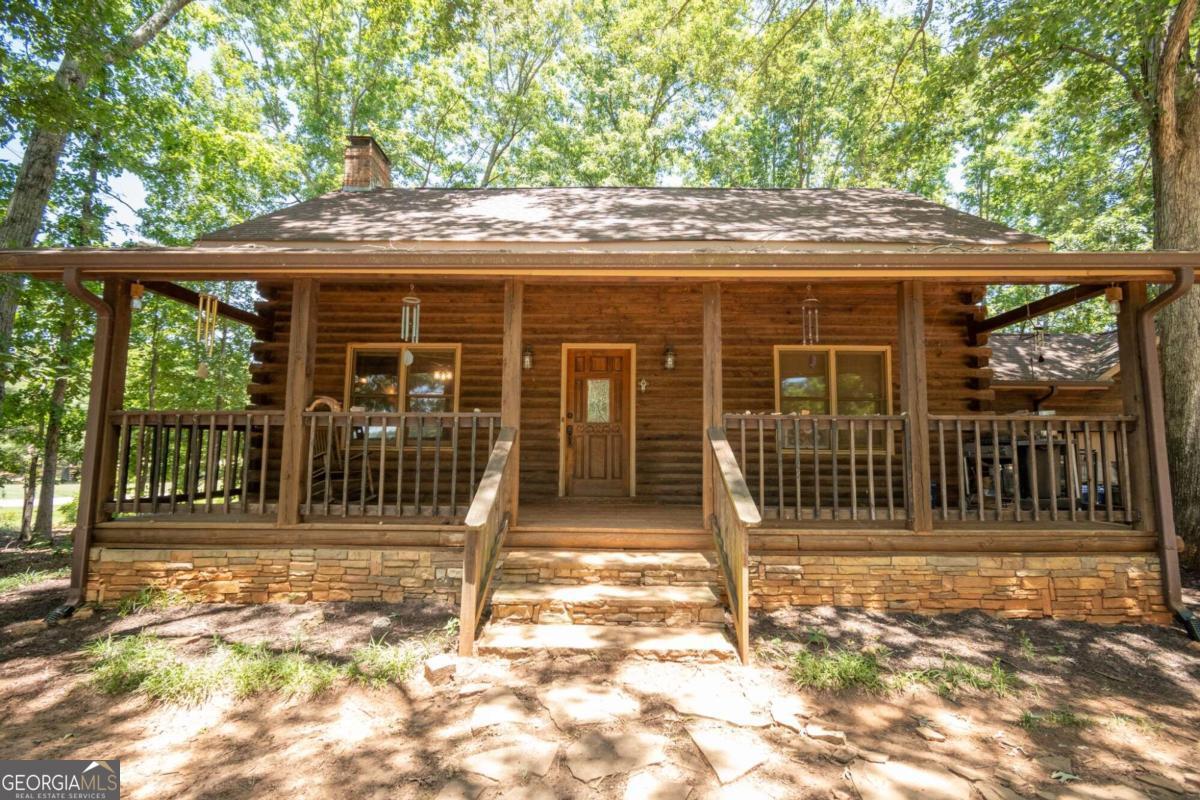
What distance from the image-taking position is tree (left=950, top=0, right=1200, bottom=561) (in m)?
6.22

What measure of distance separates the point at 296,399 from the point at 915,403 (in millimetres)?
5487

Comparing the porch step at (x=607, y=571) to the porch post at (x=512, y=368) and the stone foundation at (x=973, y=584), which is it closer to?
the porch post at (x=512, y=368)

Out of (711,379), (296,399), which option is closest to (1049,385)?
(711,379)

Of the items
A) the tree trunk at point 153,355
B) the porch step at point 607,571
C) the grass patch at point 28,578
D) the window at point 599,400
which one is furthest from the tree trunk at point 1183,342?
the tree trunk at point 153,355

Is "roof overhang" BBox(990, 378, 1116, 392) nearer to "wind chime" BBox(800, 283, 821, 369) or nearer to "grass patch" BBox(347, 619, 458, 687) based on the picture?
"wind chime" BBox(800, 283, 821, 369)

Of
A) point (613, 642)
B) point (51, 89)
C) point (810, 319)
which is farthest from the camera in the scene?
point (810, 319)

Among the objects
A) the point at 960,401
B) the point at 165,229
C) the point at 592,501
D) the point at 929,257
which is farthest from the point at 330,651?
the point at 165,229

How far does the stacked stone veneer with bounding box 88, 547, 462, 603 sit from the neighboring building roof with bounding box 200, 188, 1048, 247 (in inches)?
134

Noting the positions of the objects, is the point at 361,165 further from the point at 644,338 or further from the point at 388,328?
the point at 644,338

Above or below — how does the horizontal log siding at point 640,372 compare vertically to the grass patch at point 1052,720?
above

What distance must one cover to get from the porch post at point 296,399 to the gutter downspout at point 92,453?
153 cm

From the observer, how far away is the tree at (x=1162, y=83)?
6223 millimetres

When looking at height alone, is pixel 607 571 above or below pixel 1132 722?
above

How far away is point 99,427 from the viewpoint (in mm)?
4887
